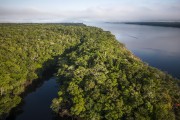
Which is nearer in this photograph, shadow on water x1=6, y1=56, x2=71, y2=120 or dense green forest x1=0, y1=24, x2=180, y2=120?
dense green forest x1=0, y1=24, x2=180, y2=120

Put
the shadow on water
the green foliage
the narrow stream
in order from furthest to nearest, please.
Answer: the shadow on water < the narrow stream < the green foliage

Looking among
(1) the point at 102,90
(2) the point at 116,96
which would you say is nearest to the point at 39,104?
(1) the point at 102,90

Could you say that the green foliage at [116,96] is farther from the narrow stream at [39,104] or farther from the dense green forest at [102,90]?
the narrow stream at [39,104]

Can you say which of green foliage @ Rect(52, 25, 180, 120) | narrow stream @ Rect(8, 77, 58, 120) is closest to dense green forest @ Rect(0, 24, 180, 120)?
green foliage @ Rect(52, 25, 180, 120)

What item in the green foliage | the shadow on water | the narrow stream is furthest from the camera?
the shadow on water

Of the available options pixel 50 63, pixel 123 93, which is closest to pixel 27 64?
pixel 50 63

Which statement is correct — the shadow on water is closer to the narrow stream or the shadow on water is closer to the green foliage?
the narrow stream

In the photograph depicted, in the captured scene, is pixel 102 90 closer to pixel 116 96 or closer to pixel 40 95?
pixel 116 96

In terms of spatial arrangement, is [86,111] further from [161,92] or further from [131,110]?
[161,92]
